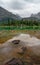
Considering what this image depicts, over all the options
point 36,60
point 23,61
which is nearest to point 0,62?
point 23,61

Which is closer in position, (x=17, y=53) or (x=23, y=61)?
(x=23, y=61)

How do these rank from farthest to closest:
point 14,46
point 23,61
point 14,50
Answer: point 14,46 < point 14,50 < point 23,61

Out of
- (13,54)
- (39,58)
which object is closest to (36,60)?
(39,58)

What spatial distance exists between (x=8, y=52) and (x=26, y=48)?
4.90 feet

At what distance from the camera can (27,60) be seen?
11.5 m

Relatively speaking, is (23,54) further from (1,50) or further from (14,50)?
(1,50)

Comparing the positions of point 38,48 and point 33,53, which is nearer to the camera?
point 33,53

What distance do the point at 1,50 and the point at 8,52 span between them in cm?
97

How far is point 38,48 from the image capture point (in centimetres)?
1401

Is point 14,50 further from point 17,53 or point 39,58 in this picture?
point 39,58

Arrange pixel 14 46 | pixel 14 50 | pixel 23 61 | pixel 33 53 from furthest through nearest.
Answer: pixel 14 46 → pixel 14 50 → pixel 33 53 → pixel 23 61

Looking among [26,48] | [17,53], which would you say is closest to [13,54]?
[17,53]

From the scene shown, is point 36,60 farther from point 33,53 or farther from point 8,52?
point 8,52

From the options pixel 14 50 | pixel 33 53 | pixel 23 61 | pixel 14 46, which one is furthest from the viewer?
pixel 14 46
